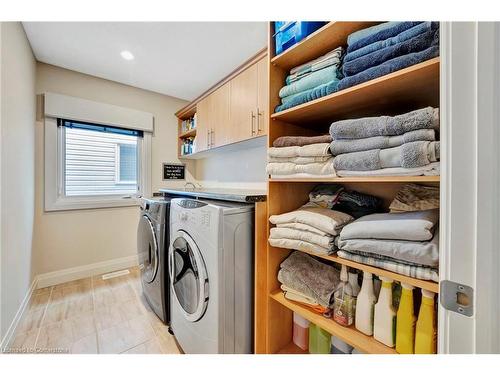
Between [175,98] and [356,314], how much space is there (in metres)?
3.05

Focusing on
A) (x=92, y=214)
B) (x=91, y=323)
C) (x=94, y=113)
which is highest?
(x=94, y=113)

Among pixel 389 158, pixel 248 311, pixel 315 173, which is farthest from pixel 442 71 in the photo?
pixel 248 311

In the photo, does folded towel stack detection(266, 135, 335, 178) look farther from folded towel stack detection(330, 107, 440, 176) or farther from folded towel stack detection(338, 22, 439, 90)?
folded towel stack detection(338, 22, 439, 90)

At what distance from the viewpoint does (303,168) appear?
0.93m

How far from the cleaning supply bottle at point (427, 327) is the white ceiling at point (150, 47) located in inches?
71.1

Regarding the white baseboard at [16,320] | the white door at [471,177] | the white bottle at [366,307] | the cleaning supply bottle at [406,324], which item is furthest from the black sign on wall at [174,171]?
the white door at [471,177]

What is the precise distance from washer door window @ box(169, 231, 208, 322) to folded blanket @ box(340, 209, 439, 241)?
0.74 metres

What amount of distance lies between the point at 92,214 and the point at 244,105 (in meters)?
2.13

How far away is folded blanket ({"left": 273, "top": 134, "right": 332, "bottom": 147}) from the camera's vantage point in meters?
0.91

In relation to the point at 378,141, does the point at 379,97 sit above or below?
above

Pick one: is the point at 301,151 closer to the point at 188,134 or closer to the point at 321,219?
the point at 321,219

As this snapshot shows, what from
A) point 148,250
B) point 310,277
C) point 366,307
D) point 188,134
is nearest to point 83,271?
point 148,250

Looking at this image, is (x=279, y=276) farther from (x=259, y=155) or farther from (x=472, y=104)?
(x=259, y=155)
